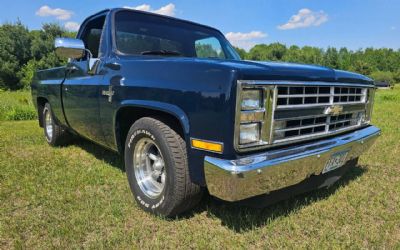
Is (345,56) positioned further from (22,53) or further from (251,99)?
(251,99)

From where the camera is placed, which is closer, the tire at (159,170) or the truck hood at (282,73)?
the truck hood at (282,73)

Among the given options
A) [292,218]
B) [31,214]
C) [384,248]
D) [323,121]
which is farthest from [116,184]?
[384,248]

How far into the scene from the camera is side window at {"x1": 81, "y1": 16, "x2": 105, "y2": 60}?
13.1 feet

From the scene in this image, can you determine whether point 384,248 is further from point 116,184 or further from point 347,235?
point 116,184

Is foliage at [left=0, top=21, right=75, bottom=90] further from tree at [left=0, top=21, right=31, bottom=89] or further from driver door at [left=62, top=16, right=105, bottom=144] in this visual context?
driver door at [left=62, top=16, right=105, bottom=144]

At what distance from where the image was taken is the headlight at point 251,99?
217cm

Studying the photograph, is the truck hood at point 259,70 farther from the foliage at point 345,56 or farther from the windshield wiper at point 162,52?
the foliage at point 345,56

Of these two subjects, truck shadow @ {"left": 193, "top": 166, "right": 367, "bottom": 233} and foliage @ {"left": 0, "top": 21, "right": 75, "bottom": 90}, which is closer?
truck shadow @ {"left": 193, "top": 166, "right": 367, "bottom": 233}

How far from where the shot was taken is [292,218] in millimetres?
2816

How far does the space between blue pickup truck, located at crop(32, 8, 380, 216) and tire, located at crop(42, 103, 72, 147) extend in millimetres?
1591

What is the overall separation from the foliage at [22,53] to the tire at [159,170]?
4021 cm

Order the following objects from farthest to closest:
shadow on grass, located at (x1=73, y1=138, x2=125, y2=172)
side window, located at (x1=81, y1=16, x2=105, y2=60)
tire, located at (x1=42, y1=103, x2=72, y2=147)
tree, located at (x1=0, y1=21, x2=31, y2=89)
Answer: tree, located at (x1=0, y1=21, x2=31, y2=89) → tire, located at (x1=42, y1=103, x2=72, y2=147) → shadow on grass, located at (x1=73, y1=138, x2=125, y2=172) → side window, located at (x1=81, y1=16, x2=105, y2=60)

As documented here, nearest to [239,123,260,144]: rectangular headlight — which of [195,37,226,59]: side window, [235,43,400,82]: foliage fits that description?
[195,37,226,59]: side window

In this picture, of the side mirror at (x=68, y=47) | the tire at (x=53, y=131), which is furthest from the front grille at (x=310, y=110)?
the tire at (x=53, y=131)
